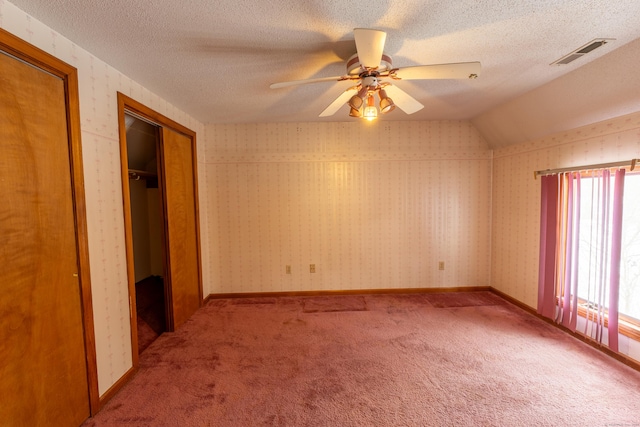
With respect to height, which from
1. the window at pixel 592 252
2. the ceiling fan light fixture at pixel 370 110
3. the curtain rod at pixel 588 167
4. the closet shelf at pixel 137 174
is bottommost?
the window at pixel 592 252

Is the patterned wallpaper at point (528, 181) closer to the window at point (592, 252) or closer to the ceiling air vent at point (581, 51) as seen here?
the window at point (592, 252)

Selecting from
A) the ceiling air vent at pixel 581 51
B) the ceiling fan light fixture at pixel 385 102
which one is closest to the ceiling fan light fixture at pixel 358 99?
the ceiling fan light fixture at pixel 385 102

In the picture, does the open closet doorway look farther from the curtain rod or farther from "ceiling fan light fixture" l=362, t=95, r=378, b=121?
the curtain rod

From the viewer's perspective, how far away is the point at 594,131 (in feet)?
7.63

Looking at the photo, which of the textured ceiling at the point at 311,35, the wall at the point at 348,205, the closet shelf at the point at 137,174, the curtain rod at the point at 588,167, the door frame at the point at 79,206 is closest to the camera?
the textured ceiling at the point at 311,35

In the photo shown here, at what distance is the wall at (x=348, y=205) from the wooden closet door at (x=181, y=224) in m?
0.45

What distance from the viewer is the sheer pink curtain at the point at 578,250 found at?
6.95 feet

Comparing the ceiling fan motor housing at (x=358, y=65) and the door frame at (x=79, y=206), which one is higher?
the ceiling fan motor housing at (x=358, y=65)

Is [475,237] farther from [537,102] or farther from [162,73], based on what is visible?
[162,73]

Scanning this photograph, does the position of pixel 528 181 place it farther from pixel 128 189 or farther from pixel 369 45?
pixel 128 189

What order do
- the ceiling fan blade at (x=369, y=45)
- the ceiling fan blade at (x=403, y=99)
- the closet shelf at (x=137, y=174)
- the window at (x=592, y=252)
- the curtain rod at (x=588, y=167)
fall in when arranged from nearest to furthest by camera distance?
1. the ceiling fan blade at (x=369, y=45)
2. the ceiling fan blade at (x=403, y=99)
3. the curtain rod at (x=588, y=167)
4. the window at (x=592, y=252)
5. the closet shelf at (x=137, y=174)

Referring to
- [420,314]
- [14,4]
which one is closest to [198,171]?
[14,4]

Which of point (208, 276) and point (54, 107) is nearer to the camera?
point (54, 107)

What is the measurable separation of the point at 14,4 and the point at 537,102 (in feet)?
12.4
